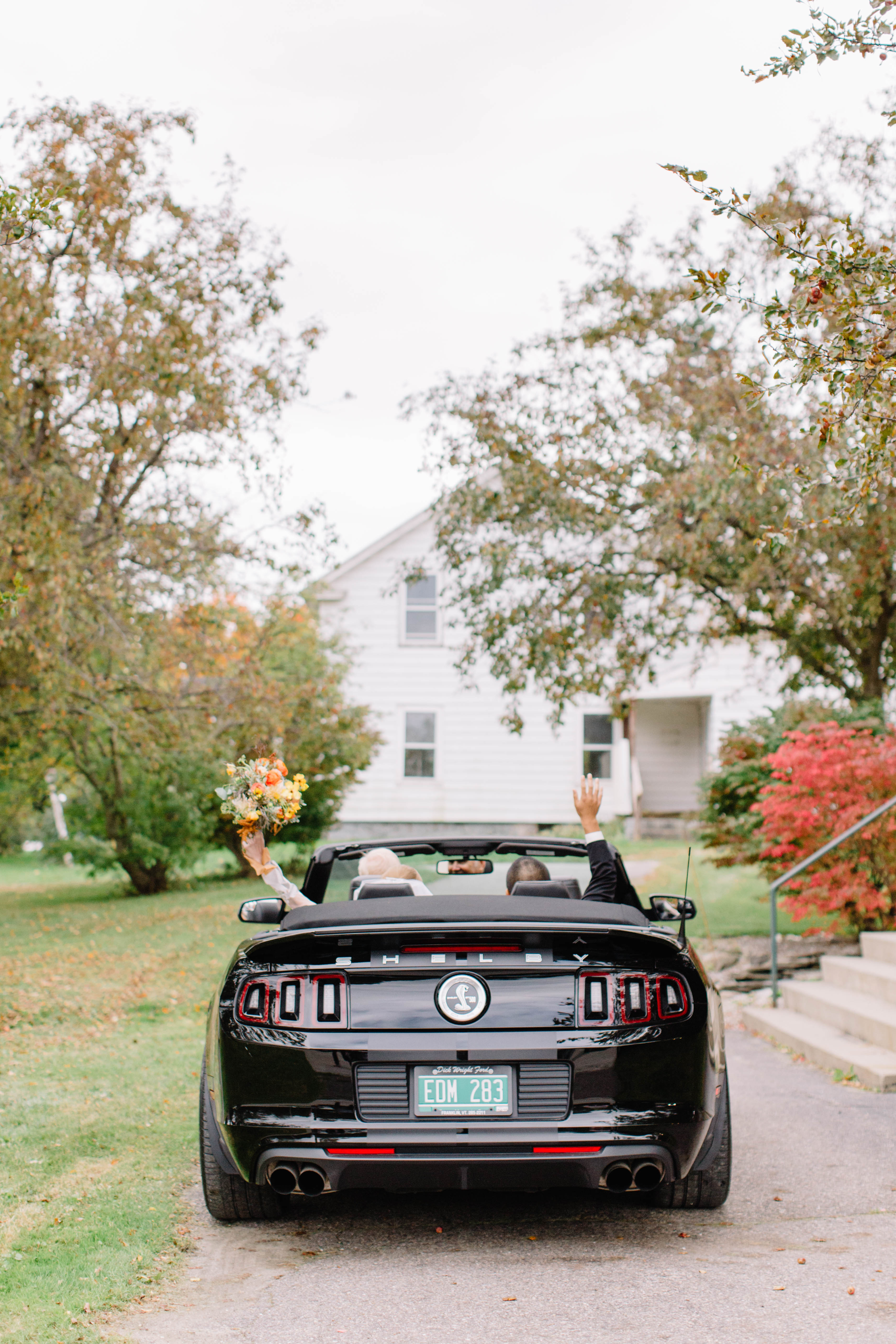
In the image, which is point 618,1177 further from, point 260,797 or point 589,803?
point 260,797

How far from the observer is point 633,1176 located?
13.1 ft

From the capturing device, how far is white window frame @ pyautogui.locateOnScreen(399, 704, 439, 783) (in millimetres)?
27516

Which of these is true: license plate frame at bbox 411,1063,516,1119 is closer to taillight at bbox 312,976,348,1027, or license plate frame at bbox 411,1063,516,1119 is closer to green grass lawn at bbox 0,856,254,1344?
taillight at bbox 312,976,348,1027

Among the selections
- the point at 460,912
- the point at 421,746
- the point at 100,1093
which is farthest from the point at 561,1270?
the point at 421,746

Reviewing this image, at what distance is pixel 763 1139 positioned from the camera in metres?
5.99

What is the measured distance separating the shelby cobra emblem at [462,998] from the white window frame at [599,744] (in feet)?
78.4

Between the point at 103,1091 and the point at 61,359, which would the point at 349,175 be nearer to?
the point at 61,359

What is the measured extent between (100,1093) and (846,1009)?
4930 mm

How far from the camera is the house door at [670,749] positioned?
27.8 meters

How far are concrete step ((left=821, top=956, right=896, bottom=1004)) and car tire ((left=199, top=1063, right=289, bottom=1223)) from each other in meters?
5.37

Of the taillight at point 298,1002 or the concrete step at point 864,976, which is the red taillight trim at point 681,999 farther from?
the concrete step at point 864,976

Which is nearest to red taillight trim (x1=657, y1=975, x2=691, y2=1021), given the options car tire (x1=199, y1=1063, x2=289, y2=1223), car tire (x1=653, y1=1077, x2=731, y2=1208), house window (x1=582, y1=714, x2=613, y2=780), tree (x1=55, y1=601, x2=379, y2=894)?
car tire (x1=653, y1=1077, x2=731, y2=1208)

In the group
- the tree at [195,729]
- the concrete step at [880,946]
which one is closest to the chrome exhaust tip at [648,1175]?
the concrete step at [880,946]

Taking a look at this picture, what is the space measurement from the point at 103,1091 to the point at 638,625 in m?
8.32
